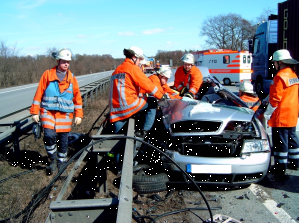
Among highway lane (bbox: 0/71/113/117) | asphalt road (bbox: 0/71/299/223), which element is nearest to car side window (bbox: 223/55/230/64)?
highway lane (bbox: 0/71/113/117)

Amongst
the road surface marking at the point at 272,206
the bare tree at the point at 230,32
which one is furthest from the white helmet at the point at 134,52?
the bare tree at the point at 230,32

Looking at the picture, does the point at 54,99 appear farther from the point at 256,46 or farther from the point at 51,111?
A: the point at 256,46

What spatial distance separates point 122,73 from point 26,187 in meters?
2.10

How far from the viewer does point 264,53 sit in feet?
46.2

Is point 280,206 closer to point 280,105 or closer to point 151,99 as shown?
point 280,105

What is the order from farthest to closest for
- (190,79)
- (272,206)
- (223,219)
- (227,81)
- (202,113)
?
(227,81), (190,79), (202,113), (272,206), (223,219)

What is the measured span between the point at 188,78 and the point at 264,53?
29.5 ft

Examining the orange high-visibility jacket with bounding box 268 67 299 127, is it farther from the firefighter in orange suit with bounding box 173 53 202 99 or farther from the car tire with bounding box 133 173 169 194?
the car tire with bounding box 133 173 169 194

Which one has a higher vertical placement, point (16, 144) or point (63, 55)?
point (63, 55)

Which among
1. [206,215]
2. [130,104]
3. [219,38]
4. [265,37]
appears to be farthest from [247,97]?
[219,38]

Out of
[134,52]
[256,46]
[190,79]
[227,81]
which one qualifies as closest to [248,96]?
[190,79]

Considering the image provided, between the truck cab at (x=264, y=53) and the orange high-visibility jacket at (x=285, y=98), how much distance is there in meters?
9.72

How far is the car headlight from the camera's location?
391 centimetres

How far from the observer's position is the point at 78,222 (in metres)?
2.11
